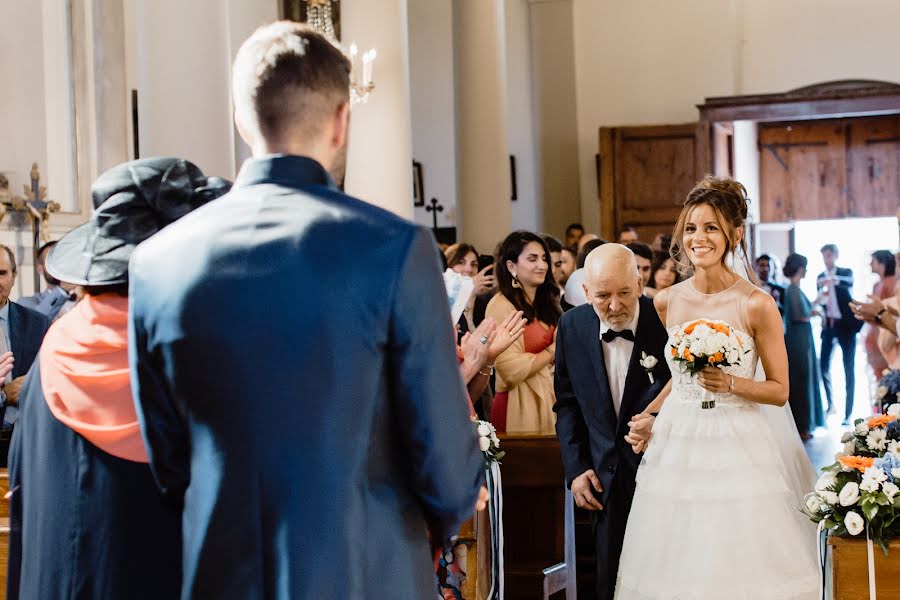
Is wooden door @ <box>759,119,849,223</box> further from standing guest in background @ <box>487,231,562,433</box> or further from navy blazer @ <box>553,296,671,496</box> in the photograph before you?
navy blazer @ <box>553,296,671,496</box>

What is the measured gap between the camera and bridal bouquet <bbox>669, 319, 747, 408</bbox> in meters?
4.00

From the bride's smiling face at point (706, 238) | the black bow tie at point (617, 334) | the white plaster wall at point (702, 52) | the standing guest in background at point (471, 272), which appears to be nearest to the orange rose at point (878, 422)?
the bride's smiling face at point (706, 238)

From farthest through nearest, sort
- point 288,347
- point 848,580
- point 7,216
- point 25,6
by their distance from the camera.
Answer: point 25,6 < point 7,216 < point 848,580 < point 288,347

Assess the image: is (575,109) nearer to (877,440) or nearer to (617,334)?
(617,334)

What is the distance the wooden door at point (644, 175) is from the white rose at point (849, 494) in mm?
11254

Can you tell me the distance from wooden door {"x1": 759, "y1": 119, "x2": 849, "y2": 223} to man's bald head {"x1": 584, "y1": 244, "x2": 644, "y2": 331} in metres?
12.3

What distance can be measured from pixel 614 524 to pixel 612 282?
3.09 ft

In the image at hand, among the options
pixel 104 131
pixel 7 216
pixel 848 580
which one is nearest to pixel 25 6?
pixel 104 131

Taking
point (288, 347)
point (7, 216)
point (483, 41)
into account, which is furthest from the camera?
point (483, 41)

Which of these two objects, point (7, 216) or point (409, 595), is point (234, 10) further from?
point (409, 595)

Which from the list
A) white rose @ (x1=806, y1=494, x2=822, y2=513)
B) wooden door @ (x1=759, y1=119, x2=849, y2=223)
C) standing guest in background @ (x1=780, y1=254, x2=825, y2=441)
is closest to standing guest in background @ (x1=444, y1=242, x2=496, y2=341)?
white rose @ (x1=806, y1=494, x2=822, y2=513)

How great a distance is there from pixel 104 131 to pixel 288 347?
6792 millimetres

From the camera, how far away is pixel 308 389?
1.79 meters

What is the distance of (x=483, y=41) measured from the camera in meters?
12.0
